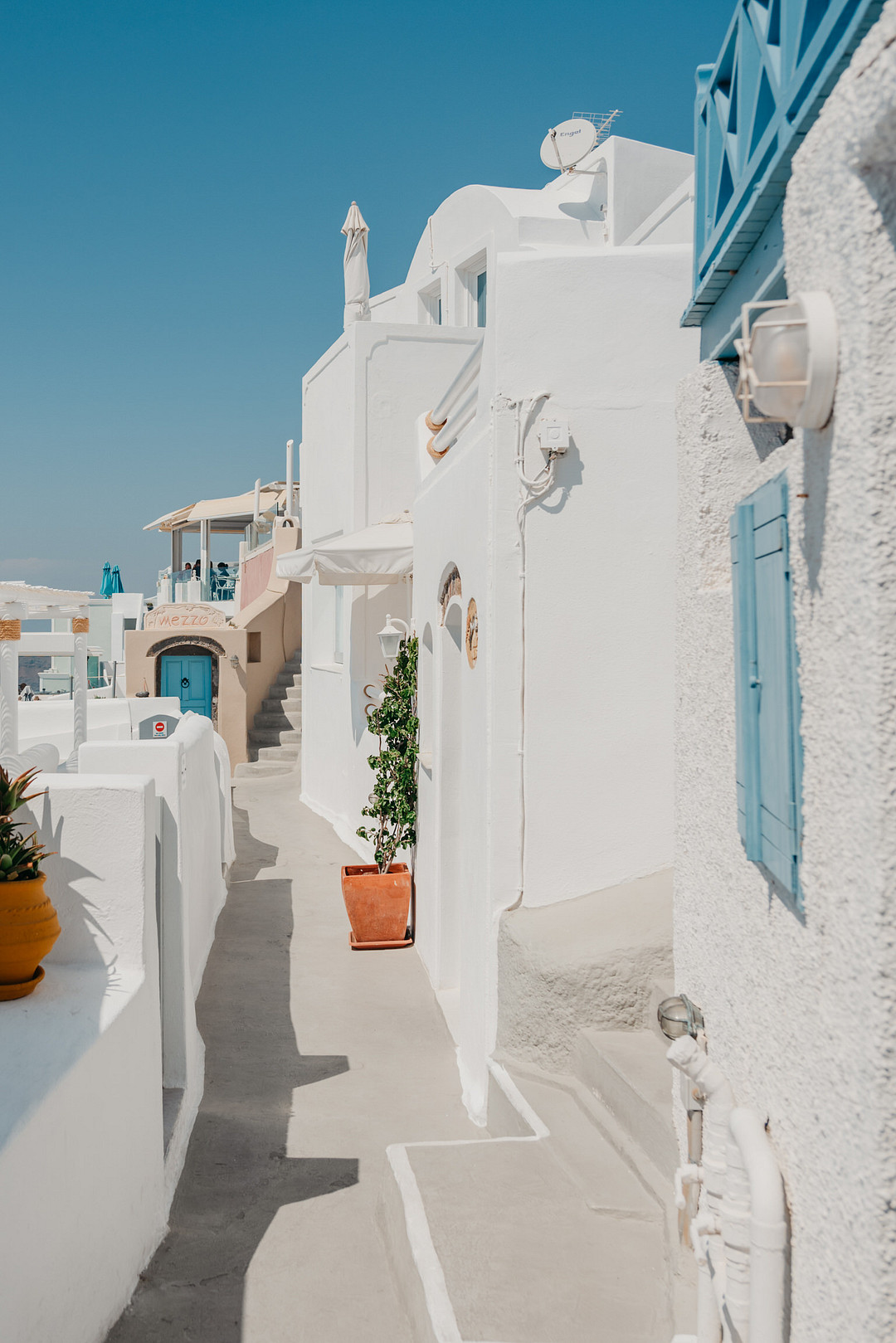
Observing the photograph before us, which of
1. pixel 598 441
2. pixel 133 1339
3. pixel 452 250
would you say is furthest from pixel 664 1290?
pixel 452 250

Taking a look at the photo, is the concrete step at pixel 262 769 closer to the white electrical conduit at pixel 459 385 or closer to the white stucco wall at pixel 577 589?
the white electrical conduit at pixel 459 385

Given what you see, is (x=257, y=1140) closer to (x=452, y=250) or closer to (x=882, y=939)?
(x=882, y=939)

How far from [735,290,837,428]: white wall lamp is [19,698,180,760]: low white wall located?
14671 millimetres

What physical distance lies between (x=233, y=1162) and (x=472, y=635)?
10.8 feet

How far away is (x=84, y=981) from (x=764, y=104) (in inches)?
152

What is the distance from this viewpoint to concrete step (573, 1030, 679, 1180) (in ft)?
13.7

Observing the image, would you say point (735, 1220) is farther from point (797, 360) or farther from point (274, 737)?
point (274, 737)

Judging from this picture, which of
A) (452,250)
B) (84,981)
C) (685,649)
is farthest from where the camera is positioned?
(452,250)

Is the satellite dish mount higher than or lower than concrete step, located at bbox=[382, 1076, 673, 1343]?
higher

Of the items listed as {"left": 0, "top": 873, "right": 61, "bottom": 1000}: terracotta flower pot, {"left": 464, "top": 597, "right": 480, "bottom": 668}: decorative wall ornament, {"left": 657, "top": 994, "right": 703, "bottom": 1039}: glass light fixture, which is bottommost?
{"left": 657, "top": 994, "right": 703, "bottom": 1039}: glass light fixture

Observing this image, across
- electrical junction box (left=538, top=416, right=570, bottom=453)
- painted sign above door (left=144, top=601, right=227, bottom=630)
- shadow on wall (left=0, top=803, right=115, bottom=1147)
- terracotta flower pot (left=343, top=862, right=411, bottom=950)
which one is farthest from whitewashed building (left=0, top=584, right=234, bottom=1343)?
painted sign above door (left=144, top=601, right=227, bottom=630)

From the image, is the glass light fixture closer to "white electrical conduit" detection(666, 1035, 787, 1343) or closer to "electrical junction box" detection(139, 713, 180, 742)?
"white electrical conduit" detection(666, 1035, 787, 1343)

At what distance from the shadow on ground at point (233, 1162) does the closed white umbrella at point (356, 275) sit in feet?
29.6

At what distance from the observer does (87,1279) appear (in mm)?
3564
